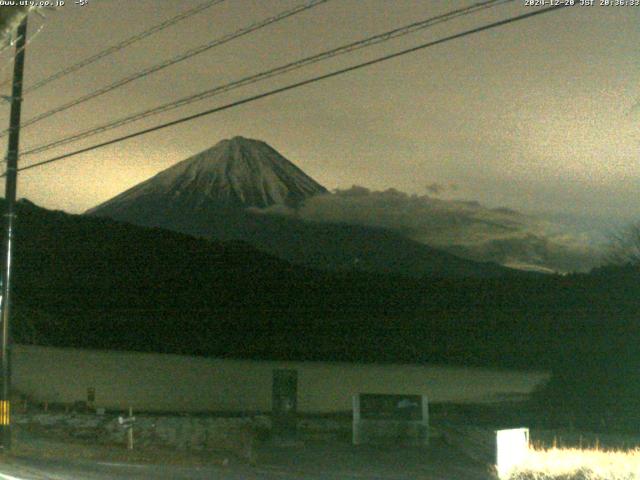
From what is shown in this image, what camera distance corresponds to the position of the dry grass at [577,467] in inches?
502

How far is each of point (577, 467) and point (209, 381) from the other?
69.0 feet

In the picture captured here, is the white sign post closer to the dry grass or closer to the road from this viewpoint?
the dry grass

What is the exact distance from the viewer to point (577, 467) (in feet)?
44.0

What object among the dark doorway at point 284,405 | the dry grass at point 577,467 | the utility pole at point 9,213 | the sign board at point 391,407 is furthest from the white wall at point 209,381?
the dry grass at point 577,467

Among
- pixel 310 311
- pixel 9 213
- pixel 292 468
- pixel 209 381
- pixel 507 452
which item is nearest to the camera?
pixel 507 452

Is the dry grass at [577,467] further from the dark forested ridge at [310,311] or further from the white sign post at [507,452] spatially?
the dark forested ridge at [310,311]

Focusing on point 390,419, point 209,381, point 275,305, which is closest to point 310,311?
point 275,305

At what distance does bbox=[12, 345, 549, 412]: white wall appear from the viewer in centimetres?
3158

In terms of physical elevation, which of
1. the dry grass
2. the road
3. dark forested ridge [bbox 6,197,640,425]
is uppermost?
dark forested ridge [bbox 6,197,640,425]

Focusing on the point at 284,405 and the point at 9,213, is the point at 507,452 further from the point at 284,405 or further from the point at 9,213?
the point at 284,405

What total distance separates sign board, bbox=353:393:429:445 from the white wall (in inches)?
289

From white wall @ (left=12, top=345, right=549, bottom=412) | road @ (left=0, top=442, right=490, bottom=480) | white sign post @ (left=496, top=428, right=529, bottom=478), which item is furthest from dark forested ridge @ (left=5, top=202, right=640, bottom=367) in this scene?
white sign post @ (left=496, top=428, right=529, bottom=478)

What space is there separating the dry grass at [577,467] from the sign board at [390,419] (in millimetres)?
8458

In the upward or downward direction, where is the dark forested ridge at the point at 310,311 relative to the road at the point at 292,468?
upward
